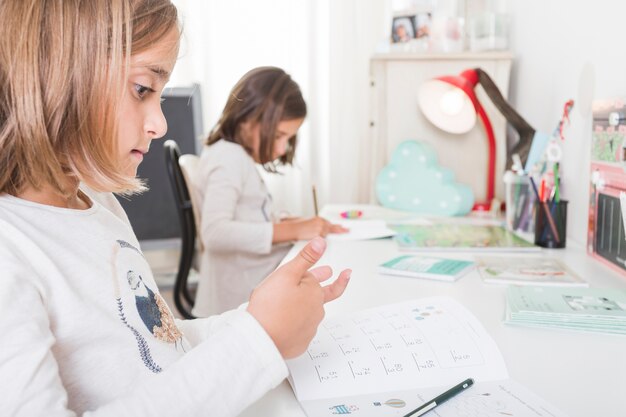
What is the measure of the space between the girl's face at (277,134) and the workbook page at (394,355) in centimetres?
88

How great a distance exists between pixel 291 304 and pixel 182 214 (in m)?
1.03

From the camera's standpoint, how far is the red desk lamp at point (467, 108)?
1358 mm

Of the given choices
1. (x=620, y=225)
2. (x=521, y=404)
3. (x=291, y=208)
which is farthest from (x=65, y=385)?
(x=291, y=208)

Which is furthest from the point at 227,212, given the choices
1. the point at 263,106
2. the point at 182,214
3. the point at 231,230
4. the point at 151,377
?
the point at 151,377

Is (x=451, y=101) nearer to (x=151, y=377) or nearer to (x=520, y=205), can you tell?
(x=520, y=205)

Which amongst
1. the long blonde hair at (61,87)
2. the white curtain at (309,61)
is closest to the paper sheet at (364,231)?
the long blonde hair at (61,87)

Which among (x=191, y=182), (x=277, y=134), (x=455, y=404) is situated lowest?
(x=455, y=404)

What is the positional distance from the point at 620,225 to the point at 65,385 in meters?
0.78

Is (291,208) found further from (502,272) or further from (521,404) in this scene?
(521,404)

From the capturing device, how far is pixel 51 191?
0.52 m

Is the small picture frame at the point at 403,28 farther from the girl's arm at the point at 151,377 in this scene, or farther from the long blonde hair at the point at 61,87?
the girl's arm at the point at 151,377

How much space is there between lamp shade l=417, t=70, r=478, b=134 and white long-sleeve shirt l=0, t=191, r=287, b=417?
1.07 m

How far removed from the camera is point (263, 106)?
4.73 feet

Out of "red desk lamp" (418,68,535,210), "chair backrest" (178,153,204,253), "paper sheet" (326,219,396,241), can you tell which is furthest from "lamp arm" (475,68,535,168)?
"chair backrest" (178,153,204,253)
